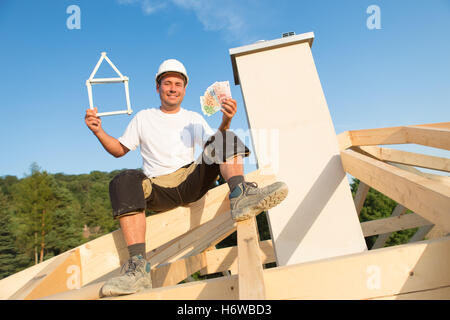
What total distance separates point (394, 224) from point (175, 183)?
5288 mm

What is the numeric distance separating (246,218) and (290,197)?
0.99m

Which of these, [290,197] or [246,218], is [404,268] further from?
[290,197]

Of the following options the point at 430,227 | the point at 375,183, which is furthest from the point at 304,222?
the point at 430,227

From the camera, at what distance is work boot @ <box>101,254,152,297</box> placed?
1.31 metres

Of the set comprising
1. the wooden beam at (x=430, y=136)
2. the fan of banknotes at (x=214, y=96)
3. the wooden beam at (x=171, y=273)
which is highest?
the fan of banknotes at (x=214, y=96)

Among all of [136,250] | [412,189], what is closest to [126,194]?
[136,250]

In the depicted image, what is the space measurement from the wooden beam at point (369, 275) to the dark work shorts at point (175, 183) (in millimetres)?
1141

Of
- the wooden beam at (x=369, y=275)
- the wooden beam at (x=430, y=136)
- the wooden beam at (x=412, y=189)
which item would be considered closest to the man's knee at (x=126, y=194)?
the wooden beam at (x=369, y=275)

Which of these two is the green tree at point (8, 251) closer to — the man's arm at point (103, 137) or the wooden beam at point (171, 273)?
the wooden beam at point (171, 273)

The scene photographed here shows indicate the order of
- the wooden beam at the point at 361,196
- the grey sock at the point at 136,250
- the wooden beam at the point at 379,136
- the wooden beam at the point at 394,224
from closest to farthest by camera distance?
the grey sock at the point at 136,250 → the wooden beam at the point at 379,136 → the wooden beam at the point at 394,224 → the wooden beam at the point at 361,196

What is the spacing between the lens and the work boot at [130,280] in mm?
1311

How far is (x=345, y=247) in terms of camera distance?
8.08 feet

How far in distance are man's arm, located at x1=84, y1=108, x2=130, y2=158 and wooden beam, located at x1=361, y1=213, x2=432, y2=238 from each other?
5.07m

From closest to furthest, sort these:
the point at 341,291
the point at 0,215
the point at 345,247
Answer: the point at 341,291, the point at 345,247, the point at 0,215
